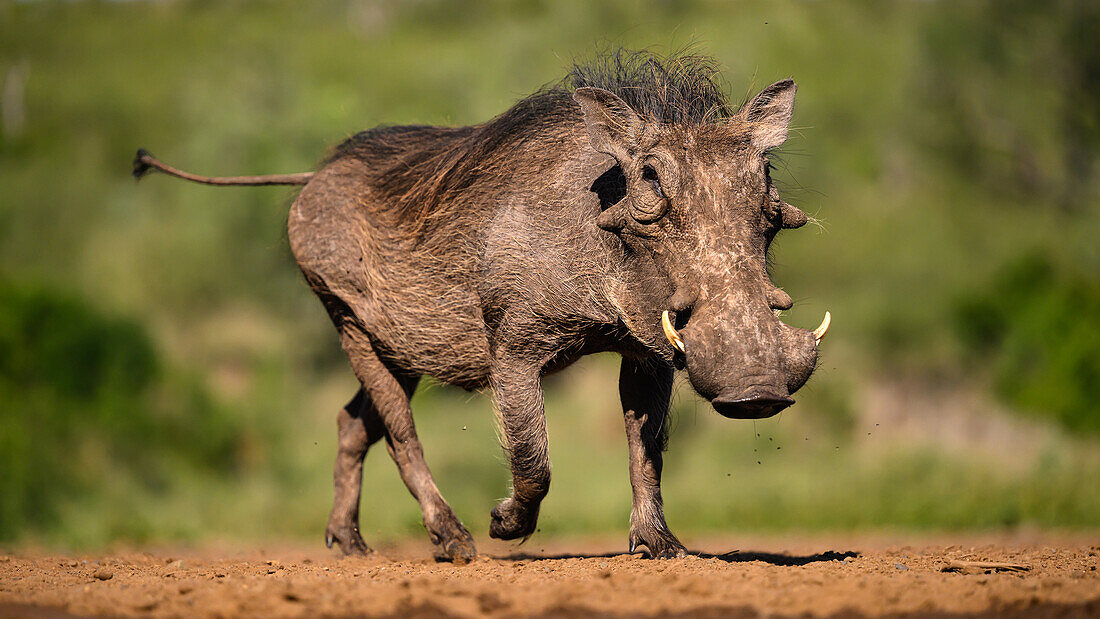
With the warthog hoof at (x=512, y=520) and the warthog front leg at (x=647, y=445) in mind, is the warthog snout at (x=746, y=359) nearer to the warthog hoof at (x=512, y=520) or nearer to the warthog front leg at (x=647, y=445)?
the warthog front leg at (x=647, y=445)

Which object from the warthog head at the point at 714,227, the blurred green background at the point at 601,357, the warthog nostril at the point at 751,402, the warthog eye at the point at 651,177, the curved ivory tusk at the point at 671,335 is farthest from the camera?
→ the blurred green background at the point at 601,357

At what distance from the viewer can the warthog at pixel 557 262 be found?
4.25 meters

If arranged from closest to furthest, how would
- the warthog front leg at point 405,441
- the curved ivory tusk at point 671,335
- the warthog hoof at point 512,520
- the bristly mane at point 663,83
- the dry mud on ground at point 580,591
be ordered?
the dry mud on ground at point 580,591, the curved ivory tusk at point 671,335, the bristly mane at point 663,83, the warthog hoof at point 512,520, the warthog front leg at point 405,441

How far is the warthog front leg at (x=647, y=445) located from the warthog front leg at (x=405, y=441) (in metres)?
0.75

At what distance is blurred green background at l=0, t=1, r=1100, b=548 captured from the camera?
420 inches

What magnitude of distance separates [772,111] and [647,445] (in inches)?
60.8

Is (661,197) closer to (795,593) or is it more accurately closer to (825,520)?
(795,593)

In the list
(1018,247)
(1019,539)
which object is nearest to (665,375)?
(1019,539)

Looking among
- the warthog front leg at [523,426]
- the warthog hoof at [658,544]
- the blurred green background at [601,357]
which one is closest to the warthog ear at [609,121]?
the warthog front leg at [523,426]

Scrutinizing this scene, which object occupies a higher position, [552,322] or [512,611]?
[552,322]

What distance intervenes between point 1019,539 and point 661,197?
14.3ft

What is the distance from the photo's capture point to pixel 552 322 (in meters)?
4.97

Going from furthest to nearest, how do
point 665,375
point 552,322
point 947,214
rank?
point 947,214, point 665,375, point 552,322

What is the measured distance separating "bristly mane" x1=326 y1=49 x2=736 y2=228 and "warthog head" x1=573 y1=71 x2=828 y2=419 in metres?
0.03
